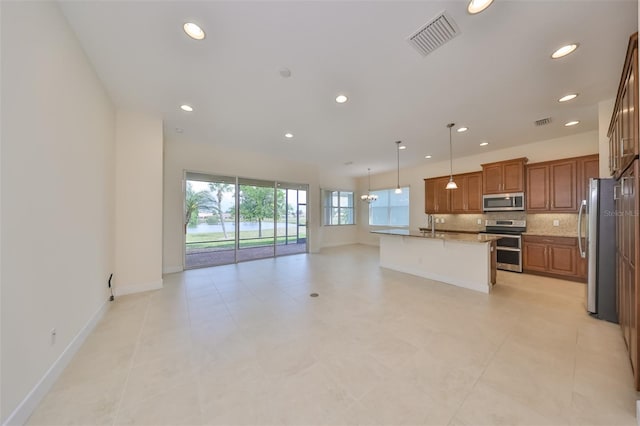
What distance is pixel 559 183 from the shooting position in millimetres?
4523

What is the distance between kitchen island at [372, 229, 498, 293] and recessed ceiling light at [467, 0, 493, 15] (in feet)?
10.4

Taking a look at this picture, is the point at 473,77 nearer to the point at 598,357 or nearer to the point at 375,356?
the point at 598,357

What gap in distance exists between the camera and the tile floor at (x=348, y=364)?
1475 mm

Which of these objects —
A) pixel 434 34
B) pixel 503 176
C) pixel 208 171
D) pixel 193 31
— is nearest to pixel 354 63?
pixel 434 34

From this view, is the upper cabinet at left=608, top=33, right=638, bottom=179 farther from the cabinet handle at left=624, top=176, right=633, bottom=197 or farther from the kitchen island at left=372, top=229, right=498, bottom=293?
the kitchen island at left=372, top=229, right=498, bottom=293

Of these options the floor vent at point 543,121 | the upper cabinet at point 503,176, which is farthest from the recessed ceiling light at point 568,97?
the upper cabinet at point 503,176

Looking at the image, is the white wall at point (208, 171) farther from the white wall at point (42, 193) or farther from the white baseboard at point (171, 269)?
the white wall at point (42, 193)

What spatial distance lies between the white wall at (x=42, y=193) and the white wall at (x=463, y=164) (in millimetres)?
6496

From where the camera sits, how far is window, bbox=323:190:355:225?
8.98 metres

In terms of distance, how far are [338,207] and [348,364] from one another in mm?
7578

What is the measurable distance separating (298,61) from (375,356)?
124 inches

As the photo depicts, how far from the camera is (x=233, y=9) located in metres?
1.80

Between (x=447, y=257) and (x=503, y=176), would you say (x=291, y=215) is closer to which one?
(x=447, y=257)

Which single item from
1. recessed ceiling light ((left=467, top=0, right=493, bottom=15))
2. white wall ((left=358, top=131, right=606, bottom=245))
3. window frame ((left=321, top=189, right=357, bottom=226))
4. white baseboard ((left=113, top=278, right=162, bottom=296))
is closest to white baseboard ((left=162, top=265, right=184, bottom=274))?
white baseboard ((left=113, top=278, right=162, bottom=296))
